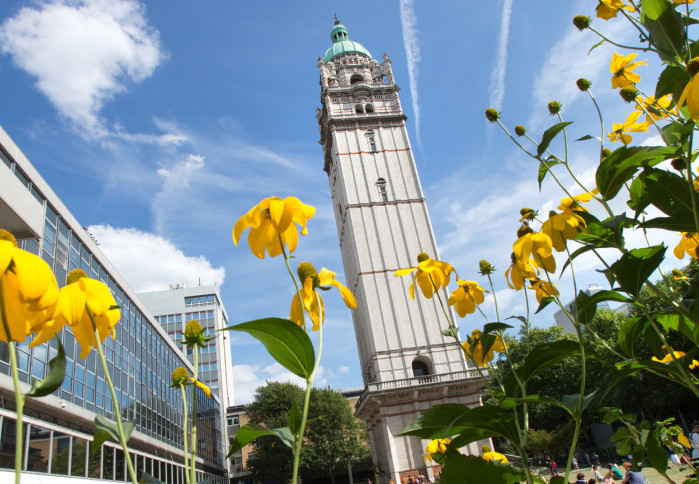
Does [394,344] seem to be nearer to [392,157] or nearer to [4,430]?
[392,157]

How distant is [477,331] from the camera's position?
1853 millimetres

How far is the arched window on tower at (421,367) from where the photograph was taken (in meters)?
27.8

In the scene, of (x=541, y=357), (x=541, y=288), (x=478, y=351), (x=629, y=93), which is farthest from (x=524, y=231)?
(x=629, y=93)

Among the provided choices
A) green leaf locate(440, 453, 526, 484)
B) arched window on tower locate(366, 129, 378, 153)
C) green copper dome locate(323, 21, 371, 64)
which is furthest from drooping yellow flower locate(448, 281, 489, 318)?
green copper dome locate(323, 21, 371, 64)

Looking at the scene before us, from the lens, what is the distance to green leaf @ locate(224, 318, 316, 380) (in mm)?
803

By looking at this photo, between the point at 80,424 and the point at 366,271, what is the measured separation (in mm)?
18763

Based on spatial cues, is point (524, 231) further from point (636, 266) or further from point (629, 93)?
point (629, 93)

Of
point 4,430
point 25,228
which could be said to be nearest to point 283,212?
point 4,430

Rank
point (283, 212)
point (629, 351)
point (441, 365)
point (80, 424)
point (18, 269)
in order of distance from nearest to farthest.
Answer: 1. point (18, 269)
2. point (283, 212)
3. point (629, 351)
4. point (80, 424)
5. point (441, 365)

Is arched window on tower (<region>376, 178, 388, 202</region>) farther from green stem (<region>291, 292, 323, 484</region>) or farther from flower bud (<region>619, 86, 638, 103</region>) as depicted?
green stem (<region>291, 292, 323, 484</region>)

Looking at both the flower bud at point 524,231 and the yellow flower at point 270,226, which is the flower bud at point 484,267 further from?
the yellow flower at point 270,226

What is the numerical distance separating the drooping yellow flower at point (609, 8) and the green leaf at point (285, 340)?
6.60ft

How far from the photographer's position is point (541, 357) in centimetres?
119

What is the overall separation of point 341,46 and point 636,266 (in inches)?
1734
